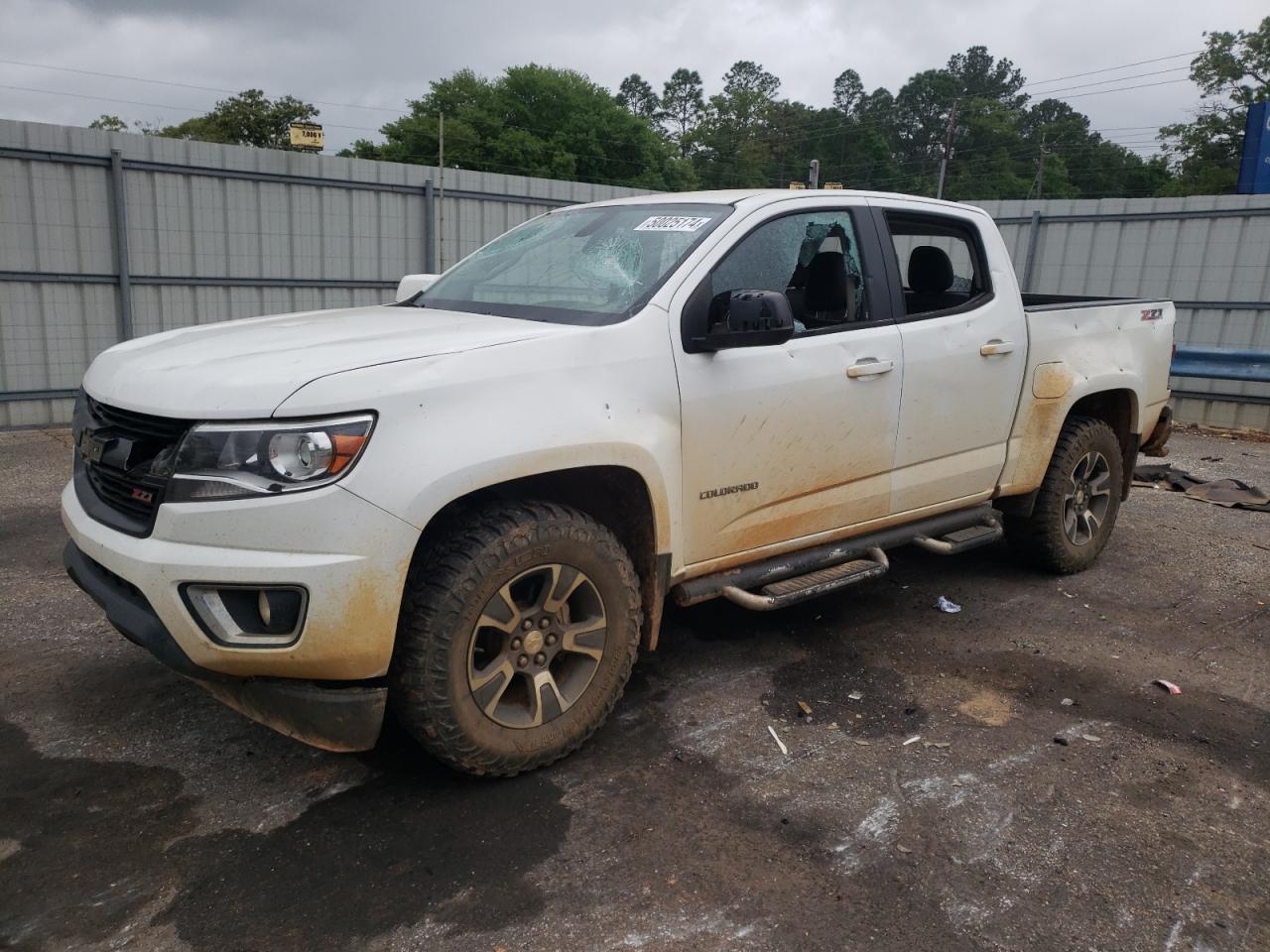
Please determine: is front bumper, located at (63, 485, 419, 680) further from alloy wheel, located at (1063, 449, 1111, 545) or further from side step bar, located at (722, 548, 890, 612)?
alloy wheel, located at (1063, 449, 1111, 545)

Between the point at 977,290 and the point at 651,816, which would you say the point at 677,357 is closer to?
the point at 651,816

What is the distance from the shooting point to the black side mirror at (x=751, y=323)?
3195 mm

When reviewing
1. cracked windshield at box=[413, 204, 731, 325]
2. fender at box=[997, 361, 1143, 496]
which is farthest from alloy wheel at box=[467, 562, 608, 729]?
fender at box=[997, 361, 1143, 496]

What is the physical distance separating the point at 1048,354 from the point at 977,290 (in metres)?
0.53

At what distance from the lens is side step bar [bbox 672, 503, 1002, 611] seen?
353 cm

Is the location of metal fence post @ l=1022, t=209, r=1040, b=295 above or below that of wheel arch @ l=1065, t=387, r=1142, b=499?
above

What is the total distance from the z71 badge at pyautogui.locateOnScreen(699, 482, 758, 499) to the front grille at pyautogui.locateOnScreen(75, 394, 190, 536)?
5.53ft

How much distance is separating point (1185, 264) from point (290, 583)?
42.4ft

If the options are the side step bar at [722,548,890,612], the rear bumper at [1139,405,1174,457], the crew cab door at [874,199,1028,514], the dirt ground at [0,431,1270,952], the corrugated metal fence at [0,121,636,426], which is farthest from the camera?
the corrugated metal fence at [0,121,636,426]

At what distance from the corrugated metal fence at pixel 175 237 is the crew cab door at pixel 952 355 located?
7585 millimetres

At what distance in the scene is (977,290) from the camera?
4.54 meters

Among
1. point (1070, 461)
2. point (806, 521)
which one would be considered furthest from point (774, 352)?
point (1070, 461)

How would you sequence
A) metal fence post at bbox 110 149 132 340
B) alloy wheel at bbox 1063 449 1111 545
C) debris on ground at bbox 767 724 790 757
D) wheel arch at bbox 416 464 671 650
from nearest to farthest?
wheel arch at bbox 416 464 671 650 < debris on ground at bbox 767 724 790 757 < alloy wheel at bbox 1063 449 1111 545 < metal fence post at bbox 110 149 132 340

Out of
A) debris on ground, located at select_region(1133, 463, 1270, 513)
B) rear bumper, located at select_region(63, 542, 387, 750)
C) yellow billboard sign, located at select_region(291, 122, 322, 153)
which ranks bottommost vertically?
debris on ground, located at select_region(1133, 463, 1270, 513)
